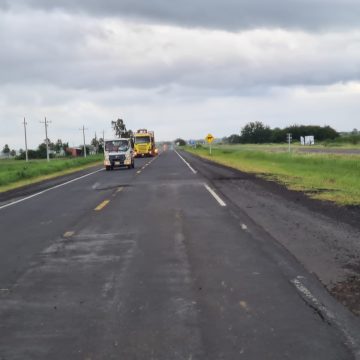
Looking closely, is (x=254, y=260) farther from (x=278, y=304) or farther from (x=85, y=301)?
→ (x=85, y=301)

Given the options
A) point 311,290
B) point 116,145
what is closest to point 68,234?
point 311,290

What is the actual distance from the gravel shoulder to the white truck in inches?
817

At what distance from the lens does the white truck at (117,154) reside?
37.6 meters

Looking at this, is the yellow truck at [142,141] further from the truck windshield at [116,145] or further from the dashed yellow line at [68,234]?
the dashed yellow line at [68,234]

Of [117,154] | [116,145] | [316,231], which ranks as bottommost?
[316,231]

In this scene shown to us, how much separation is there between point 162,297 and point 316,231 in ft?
16.7

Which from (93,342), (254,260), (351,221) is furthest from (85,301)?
(351,221)

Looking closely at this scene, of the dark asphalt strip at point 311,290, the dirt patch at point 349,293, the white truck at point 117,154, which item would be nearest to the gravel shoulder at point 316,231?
the dirt patch at point 349,293

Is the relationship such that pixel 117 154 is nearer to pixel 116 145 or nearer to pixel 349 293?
pixel 116 145

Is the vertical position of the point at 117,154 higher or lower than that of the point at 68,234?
higher

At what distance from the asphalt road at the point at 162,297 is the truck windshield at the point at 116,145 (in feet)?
88.9

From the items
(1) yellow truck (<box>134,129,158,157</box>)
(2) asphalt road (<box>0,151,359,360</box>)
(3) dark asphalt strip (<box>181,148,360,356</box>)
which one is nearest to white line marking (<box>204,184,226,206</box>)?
(2) asphalt road (<box>0,151,359,360</box>)

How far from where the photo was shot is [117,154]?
37562mm

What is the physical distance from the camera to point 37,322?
5020mm
